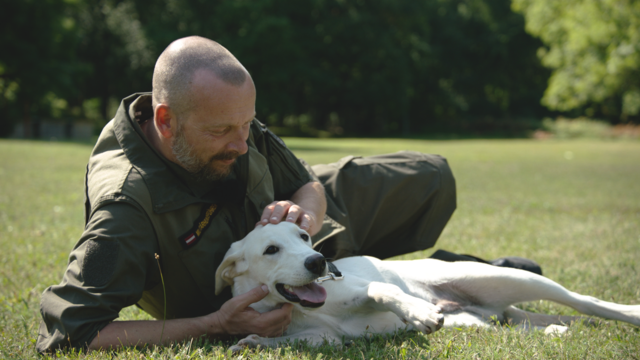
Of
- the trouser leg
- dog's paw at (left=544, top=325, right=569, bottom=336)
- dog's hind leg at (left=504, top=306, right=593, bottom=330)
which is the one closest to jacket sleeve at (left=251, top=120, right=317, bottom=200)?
the trouser leg

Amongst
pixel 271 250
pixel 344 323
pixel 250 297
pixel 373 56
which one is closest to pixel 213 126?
pixel 271 250

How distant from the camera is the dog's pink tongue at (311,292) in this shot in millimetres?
2988

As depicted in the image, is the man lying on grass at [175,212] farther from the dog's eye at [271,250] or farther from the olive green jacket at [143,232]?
the dog's eye at [271,250]

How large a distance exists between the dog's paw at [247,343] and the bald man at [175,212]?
0.23 ft

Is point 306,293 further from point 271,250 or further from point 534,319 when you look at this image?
point 534,319

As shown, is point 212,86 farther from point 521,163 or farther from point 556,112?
point 556,112

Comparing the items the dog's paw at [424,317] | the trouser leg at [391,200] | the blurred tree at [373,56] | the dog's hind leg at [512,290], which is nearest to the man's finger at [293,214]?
the trouser leg at [391,200]

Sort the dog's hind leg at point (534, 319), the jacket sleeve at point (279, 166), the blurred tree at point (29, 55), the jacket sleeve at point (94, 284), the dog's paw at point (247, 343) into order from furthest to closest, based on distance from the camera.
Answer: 1. the blurred tree at point (29, 55)
2. the jacket sleeve at point (279, 166)
3. the dog's hind leg at point (534, 319)
4. the dog's paw at point (247, 343)
5. the jacket sleeve at point (94, 284)

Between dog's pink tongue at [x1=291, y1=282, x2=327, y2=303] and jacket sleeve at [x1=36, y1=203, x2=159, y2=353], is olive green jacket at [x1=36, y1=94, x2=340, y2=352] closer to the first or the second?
jacket sleeve at [x1=36, y1=203, x2=159, y2=353]

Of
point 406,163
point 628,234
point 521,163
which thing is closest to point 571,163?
point 521,163

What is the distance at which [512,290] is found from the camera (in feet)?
11.8

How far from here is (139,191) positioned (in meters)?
2.92

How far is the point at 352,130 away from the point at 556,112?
28190mm

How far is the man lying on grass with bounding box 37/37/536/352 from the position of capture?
2689mm
